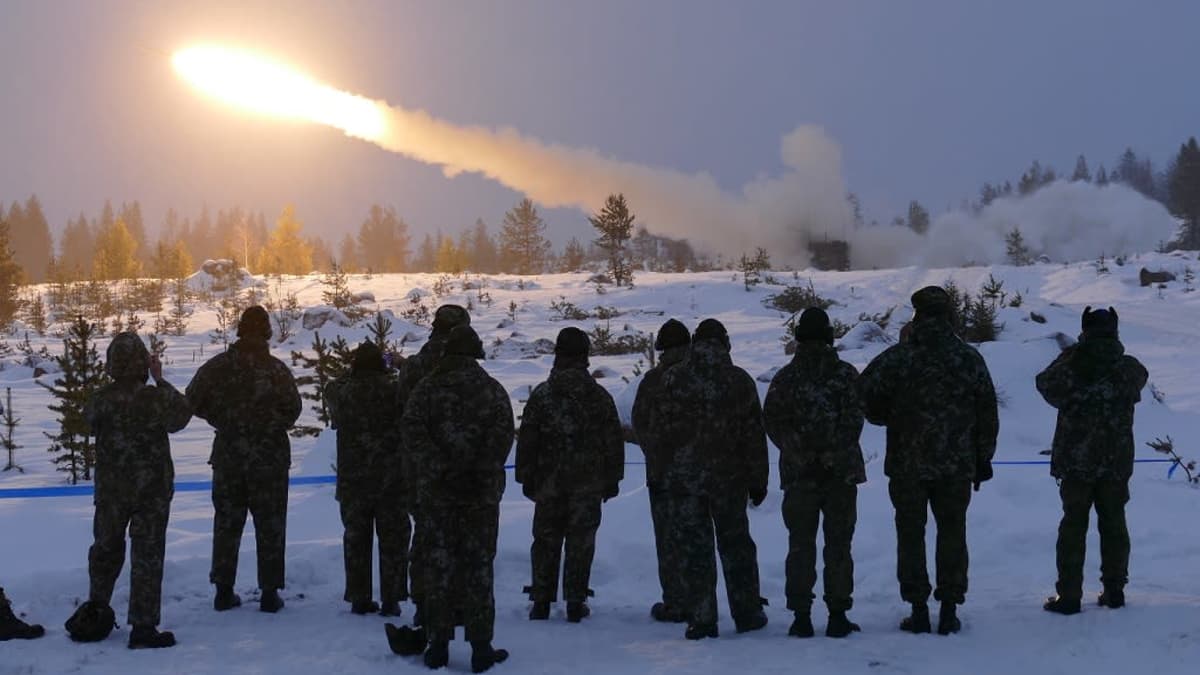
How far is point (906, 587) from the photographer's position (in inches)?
265

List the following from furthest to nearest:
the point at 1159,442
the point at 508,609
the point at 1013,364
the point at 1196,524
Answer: the point at 1013,364 → the point at 1159,442 → the point at 1196,524 → the point at 508,609

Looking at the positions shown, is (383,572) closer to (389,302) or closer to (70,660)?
(70,660)

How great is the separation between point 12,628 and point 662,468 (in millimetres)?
4777

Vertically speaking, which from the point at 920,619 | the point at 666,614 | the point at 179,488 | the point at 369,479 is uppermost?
the point at 369,479

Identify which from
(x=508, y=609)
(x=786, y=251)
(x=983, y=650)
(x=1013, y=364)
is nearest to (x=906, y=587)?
(x=983, y=650)

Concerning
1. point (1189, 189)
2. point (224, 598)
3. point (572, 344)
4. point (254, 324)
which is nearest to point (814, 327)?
point (572, 344)

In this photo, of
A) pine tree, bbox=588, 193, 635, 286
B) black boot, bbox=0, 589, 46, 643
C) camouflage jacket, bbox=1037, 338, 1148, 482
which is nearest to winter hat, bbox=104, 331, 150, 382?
black boot, bbox=0, 589, 46, 643

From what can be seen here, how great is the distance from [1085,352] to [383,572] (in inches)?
228

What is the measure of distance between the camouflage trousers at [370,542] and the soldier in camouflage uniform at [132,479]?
1381 mm

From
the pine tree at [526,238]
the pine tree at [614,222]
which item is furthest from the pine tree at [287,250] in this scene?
the pine tree at [614,222]

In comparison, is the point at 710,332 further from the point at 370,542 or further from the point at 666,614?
the point at 370,542

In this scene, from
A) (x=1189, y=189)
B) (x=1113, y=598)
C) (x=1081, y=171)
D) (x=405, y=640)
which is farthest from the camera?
(x=1081, y=171)

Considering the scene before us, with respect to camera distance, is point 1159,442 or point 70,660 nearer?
point 70,660

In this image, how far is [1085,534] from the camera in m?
7.17
